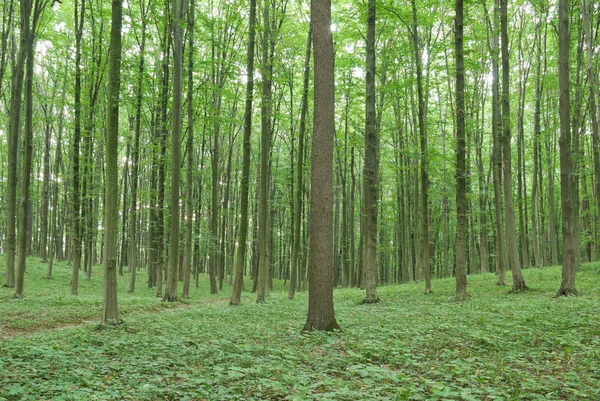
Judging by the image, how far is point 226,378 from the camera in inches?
178

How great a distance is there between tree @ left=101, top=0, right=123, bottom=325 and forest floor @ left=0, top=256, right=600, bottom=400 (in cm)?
63

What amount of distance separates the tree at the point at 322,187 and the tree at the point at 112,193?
14.5ft

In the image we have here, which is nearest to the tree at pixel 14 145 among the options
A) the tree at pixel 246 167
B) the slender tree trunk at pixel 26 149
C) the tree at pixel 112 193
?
the slender tree trunk at pixel 26 149

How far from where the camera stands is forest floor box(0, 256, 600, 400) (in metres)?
4.03

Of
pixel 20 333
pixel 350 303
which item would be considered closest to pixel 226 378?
pixel 20 333

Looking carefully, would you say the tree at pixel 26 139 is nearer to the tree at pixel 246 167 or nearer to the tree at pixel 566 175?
the tree at pixel 246 167

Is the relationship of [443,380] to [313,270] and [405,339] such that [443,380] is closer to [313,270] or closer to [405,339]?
[405,339]

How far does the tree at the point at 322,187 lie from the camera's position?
290 inches

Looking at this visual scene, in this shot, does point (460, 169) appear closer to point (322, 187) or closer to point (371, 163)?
point (371, 163)

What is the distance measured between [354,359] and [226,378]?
6.33ft

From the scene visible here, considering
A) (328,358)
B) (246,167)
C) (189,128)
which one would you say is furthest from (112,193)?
(189,128)

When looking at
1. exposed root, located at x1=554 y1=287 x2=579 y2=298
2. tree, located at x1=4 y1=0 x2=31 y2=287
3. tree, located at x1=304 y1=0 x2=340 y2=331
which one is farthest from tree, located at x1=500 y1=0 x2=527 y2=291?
tree, located at x1=4 y1=0 x2=31 y2=287

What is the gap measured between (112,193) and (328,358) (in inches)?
237

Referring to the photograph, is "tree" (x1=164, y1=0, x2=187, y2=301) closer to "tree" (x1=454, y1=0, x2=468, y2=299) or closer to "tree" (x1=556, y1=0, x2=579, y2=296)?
"tree" (x1=454, y1=0, x2=468, y2=299)
